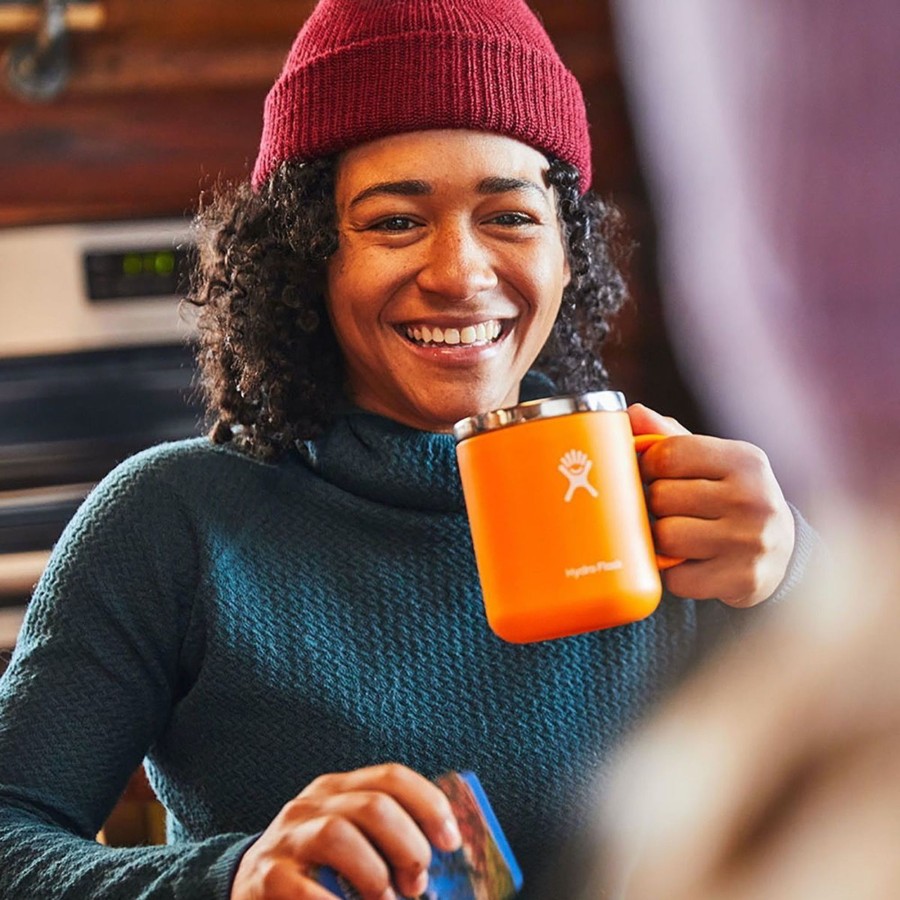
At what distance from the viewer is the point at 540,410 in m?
0.67

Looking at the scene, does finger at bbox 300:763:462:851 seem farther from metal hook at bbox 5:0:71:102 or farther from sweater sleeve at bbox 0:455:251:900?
metal hook at bbox 5:0:71:102

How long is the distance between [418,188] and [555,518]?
0.39 meters

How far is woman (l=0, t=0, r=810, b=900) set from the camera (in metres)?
0.95

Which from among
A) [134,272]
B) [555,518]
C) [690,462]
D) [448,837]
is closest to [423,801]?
[448,837]

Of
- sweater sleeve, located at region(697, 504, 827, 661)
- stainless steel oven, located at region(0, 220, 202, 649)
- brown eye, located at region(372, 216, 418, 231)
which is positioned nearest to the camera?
sweater sleeve, located at region(697, 504, 827, 661)

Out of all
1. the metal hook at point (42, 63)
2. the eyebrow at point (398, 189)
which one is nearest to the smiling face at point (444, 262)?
the eyebrow at point (398, 189)

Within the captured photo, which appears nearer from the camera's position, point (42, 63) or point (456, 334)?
point (456, 334)

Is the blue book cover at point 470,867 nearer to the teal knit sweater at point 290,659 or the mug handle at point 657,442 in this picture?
the mug handle at point 657,442

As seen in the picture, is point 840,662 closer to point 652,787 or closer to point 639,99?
point 639,99

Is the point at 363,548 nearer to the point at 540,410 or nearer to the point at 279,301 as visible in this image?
the point at 279,301

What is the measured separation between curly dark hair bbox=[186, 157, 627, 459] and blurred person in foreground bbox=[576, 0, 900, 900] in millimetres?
832

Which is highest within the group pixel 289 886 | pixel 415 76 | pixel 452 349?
pixel 415 76

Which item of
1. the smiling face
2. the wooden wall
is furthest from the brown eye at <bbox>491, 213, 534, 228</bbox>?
the wooden wall

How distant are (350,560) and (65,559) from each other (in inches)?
9.1
